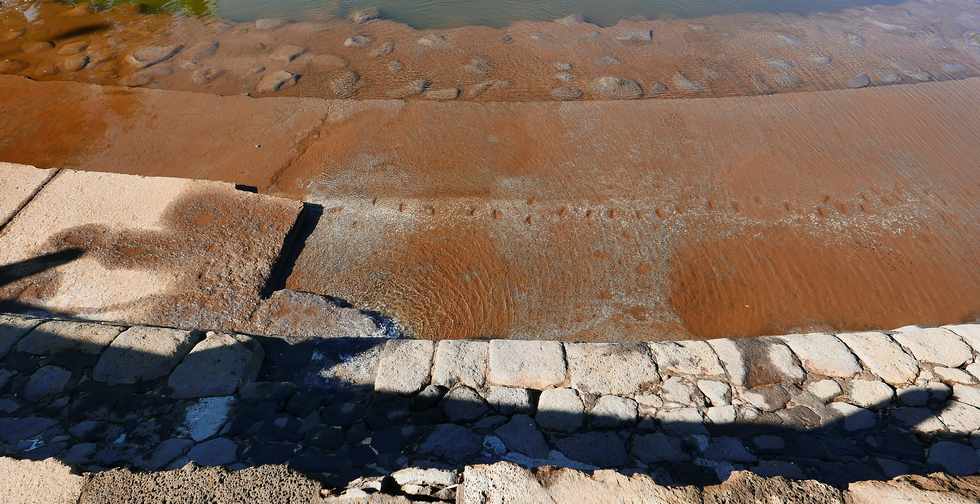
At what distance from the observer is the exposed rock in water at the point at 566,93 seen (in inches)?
280

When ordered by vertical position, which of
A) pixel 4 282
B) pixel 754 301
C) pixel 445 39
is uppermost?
pixel 445 39

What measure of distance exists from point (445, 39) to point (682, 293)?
5.67 meters

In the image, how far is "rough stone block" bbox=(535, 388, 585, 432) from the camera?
3.18 m

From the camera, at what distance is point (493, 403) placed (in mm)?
3283

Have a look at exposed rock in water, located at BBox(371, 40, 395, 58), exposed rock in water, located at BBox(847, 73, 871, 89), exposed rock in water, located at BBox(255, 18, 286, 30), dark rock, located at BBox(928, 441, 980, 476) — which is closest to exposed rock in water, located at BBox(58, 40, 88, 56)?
exposed rock in water, located at BBox(255, 18, 286, 30)

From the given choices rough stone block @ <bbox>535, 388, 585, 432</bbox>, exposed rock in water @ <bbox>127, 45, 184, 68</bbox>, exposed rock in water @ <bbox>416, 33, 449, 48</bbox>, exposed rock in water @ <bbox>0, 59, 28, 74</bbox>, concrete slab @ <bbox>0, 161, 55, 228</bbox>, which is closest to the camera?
rough stone block @ <bbox>535, 388, 585, 432</bbox>

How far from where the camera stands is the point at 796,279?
4.87 meters

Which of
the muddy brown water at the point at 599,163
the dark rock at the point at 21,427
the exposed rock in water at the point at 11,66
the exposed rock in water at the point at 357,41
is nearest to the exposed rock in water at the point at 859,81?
the muddy brown water at the point at 599,163

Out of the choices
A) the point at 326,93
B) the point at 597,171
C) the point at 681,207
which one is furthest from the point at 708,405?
the point at 326,93

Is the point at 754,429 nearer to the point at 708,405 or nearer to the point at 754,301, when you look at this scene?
the point at 708,405

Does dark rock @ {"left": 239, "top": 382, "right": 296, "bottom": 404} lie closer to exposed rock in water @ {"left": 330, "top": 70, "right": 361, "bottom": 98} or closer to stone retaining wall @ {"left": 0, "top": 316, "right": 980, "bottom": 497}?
stone retaining wall @ {"left": 0, "top": 316, "right": 980, "bottom": 497}

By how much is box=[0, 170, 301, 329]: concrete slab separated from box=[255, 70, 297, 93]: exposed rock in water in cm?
249

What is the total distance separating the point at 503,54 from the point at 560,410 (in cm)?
613

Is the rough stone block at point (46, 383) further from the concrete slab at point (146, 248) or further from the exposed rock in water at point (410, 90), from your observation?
the exposed rock in water at point (410, 90)
